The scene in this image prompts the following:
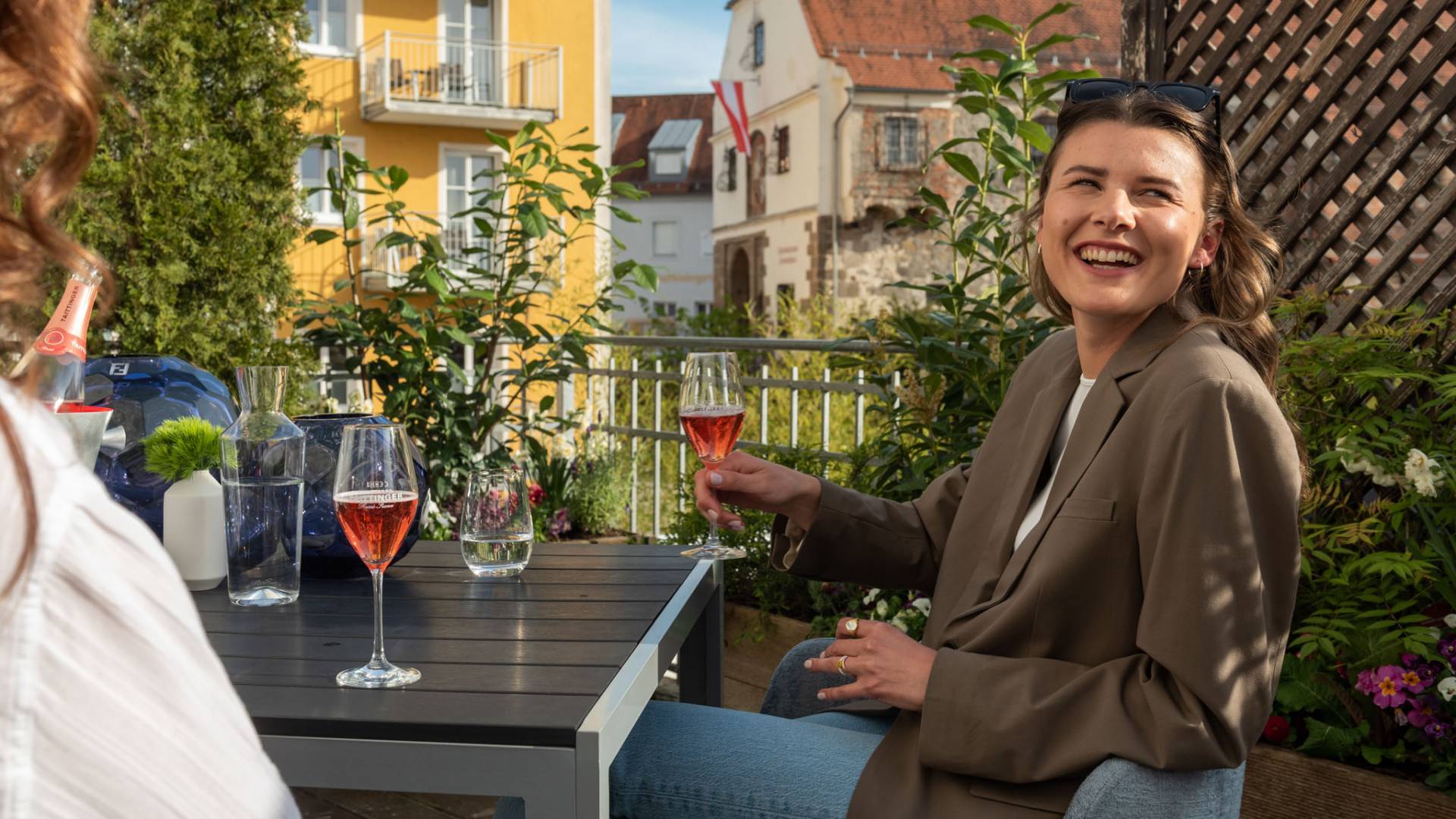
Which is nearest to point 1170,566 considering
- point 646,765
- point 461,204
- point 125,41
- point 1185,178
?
point 1185,178

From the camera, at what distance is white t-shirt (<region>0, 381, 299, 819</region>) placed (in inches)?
18.9

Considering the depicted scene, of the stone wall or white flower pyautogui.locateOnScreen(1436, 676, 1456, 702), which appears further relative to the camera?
the stone wall

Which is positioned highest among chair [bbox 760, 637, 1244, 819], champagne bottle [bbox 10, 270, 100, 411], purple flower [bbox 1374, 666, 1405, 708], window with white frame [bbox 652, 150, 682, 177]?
window with white frame [bbox 652, 150, 682, 177]

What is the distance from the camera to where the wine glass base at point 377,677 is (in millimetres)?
1316

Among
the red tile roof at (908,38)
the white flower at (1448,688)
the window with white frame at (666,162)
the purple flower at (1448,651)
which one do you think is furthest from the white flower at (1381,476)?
the window with white frame at (666,162)

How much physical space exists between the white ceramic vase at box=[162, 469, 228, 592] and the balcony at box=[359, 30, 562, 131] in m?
15.0

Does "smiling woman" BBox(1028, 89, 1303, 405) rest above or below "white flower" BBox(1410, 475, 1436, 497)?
above

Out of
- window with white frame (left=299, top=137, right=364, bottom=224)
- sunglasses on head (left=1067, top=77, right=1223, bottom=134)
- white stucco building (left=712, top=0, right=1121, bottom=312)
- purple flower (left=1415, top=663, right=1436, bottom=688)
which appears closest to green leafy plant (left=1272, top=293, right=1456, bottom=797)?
purple flower (left=1415, top=663, right=1436, bottom=688)

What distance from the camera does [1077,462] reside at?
4.81 feet

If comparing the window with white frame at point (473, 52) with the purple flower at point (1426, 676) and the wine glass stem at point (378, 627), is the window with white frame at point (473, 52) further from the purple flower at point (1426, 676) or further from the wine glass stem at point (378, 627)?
the wine glass stem at point (378, 627)

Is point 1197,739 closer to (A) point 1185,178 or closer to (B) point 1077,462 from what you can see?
(B) point 1077,462

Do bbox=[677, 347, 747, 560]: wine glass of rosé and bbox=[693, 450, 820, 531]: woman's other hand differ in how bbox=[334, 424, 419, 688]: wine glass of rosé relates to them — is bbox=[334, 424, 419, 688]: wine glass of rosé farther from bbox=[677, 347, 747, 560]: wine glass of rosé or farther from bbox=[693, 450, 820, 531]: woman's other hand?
bbox=[677, 347, 747, 560]: wine glass of rosé

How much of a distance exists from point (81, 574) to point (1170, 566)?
41.7 inches

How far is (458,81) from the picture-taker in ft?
57.2
